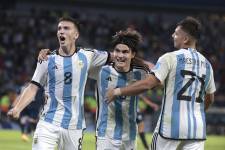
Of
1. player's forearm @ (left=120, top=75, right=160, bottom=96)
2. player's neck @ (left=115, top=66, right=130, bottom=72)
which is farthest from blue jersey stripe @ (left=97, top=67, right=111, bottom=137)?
player's forearm @ (left=120, top=75, right=160, bottom=96)

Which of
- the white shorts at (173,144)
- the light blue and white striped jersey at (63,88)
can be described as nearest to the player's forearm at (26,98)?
the light blue and white striped jersey at (63,88)

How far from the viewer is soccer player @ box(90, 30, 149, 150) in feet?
24.5

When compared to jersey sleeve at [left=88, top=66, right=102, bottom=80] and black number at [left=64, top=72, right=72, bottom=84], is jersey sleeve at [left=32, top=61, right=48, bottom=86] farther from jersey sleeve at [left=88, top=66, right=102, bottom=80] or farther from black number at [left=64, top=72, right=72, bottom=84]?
jersey sleeve at [left=88, top=66, right=102, bottom=80]

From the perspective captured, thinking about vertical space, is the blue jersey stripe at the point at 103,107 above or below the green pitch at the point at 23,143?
above

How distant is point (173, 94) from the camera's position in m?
6.44

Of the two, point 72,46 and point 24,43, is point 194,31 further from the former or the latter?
point 24,43

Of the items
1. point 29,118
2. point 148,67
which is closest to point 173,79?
point 148,67

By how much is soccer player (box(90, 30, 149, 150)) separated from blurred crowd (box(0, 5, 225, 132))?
54.4 ft

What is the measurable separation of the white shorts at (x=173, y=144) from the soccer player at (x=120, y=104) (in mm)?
1000

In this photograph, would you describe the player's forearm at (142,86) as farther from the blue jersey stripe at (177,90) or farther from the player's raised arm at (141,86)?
the blue jersey stripe at (177,90)

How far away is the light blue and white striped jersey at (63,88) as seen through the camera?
7355mm

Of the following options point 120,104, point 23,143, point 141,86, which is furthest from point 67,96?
point 23,143

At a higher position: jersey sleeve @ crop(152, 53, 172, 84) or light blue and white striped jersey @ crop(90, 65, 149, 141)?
jersey sleeve @ crop(152, 53, 172, 84)

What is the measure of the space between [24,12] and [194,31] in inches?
974
